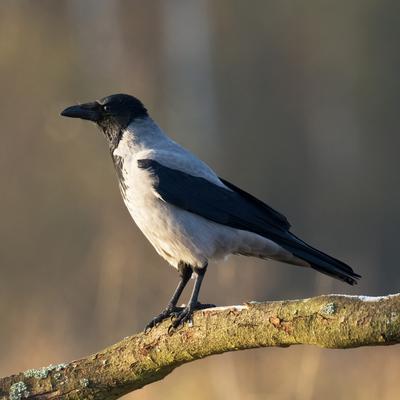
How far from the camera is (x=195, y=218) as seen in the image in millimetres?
5750

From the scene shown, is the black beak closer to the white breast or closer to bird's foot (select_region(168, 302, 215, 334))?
the white breast

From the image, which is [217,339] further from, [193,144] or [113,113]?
[193,144]

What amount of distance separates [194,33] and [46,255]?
8236mm

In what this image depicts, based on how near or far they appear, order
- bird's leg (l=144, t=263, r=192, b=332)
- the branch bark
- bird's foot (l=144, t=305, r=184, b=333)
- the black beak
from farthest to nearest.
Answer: the black beak < bird's leg (l=144, t=263, r=192, b=332) < bird's foot (l=144, t=305, r=184, b=333) < the branch bark

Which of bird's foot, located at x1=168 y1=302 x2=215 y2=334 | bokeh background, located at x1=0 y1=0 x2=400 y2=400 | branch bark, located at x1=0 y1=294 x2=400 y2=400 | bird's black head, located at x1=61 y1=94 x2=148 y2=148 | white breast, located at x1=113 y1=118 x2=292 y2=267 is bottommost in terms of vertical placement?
branch bark, located at x1=0 y1=294 x2=400 y2=400

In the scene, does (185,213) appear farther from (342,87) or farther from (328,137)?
(342,87)

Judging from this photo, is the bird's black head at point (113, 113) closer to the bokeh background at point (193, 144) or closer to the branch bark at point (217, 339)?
the branch bark at point (217, 339)

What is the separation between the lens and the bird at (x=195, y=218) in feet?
18.5

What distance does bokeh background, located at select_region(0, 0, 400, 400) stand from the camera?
9.36 meters

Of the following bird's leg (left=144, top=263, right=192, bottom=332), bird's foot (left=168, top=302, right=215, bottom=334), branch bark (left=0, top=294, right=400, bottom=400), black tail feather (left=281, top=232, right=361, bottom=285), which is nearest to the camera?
branch bark (left=0, top=294, right=400, bottom=400)

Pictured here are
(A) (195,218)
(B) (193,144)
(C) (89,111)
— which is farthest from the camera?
(B) (193,144)

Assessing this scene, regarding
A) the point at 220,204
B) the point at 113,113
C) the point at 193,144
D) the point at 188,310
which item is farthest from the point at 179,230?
the point at 193,144

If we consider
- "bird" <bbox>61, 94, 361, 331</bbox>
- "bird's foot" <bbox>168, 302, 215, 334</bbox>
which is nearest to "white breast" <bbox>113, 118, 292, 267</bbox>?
"bird" <bbox>61, 94, 361, 331</bbox>

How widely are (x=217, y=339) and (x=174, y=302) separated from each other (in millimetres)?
1242
